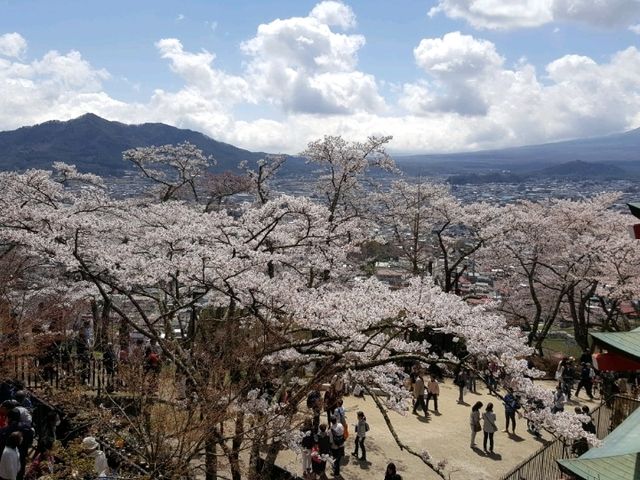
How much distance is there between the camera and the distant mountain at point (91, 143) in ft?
345

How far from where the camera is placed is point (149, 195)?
28.0 m

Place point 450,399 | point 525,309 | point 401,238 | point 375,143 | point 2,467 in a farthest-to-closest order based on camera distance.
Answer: point 525,309 → point 401,238 → point 375,143 → point 450,399 → point 2,467

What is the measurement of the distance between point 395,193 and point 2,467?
2083 centimetres

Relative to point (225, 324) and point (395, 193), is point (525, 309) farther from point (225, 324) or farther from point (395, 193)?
point (225, 324)

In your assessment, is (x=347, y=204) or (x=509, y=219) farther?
(x=347, y=204)

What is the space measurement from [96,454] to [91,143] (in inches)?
5119

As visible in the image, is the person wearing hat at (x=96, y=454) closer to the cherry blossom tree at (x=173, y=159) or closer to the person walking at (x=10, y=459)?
the person walking at (x=10, y=459)

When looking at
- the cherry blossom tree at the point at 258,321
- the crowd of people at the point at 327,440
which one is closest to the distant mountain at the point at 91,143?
the cherry blossom tree at the point at 258,321

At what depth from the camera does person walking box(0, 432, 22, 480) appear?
701 cm

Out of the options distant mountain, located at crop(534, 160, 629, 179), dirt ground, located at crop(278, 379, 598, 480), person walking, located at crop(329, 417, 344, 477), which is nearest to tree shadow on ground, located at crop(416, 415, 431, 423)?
dirt ground, located at crop(278, 379, 598, 480)

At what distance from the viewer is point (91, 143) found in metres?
124

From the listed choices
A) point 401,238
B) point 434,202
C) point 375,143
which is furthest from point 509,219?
point 375,143

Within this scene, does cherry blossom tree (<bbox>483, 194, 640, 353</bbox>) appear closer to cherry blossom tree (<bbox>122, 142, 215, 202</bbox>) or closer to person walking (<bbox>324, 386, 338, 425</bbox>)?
person walking (<bbox>324, 386, 338, 425</bbox>)

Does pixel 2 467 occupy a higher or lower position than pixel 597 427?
higher
